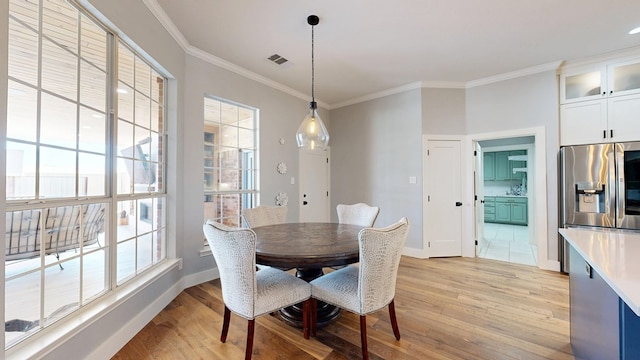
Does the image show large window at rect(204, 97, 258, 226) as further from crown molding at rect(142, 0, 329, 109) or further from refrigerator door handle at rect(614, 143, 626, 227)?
refrigerator door handle at rect(614, 143, 626, 227)

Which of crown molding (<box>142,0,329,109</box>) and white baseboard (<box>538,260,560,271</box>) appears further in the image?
white baseboard (<box>538,260,560,271</box>)

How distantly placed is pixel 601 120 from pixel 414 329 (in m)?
3.49

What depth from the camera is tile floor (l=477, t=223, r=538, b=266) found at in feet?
12.9

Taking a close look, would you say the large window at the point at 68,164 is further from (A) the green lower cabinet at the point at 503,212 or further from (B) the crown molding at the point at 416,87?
(A) the green lower cabinet at the point at 503,212

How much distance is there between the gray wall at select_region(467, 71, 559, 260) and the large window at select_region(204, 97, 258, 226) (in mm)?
3412

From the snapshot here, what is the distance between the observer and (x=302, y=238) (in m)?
2.08

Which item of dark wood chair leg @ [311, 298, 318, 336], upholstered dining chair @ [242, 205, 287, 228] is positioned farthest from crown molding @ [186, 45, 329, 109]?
dark wood chair leg @ [311, 298, 318, 336]

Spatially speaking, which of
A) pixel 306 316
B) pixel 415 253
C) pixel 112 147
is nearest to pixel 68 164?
pixel 112 147

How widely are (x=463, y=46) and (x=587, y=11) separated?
0.98 m

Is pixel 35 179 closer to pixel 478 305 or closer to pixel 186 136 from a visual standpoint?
pixel 186 136

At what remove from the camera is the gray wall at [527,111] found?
3.32 m

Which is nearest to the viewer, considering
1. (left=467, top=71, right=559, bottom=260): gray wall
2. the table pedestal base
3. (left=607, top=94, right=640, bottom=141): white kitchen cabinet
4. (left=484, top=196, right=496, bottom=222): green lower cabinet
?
the table pedestal base

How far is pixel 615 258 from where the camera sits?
1165 millimetres

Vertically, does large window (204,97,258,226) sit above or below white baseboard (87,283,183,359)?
above
